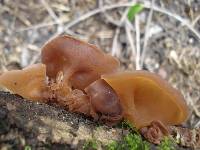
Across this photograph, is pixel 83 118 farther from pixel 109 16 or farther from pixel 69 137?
pixel 109 16

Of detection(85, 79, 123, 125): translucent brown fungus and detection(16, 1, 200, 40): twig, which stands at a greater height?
detection(16, 1, 200, 40): twig

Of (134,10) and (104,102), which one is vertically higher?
(134,10)

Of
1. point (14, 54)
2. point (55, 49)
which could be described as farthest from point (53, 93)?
point (14, 54)

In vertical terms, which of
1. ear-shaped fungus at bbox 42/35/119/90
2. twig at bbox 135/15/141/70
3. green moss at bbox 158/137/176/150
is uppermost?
twig at bbox 135/15/141/70

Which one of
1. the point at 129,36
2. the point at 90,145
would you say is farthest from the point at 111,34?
the point at 90,145

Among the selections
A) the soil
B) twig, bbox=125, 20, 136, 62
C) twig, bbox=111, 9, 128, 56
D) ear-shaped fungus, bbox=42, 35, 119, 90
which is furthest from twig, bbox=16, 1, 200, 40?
ear-shaped fungus, bbox=42, 35, 119, 90

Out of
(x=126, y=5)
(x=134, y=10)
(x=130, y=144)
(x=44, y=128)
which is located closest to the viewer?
(x=44, y=128)

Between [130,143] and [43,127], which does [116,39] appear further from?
[43,127]

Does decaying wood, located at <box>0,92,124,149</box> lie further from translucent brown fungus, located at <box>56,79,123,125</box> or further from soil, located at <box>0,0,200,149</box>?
soil, located at <box>0,0,200,149</box>
